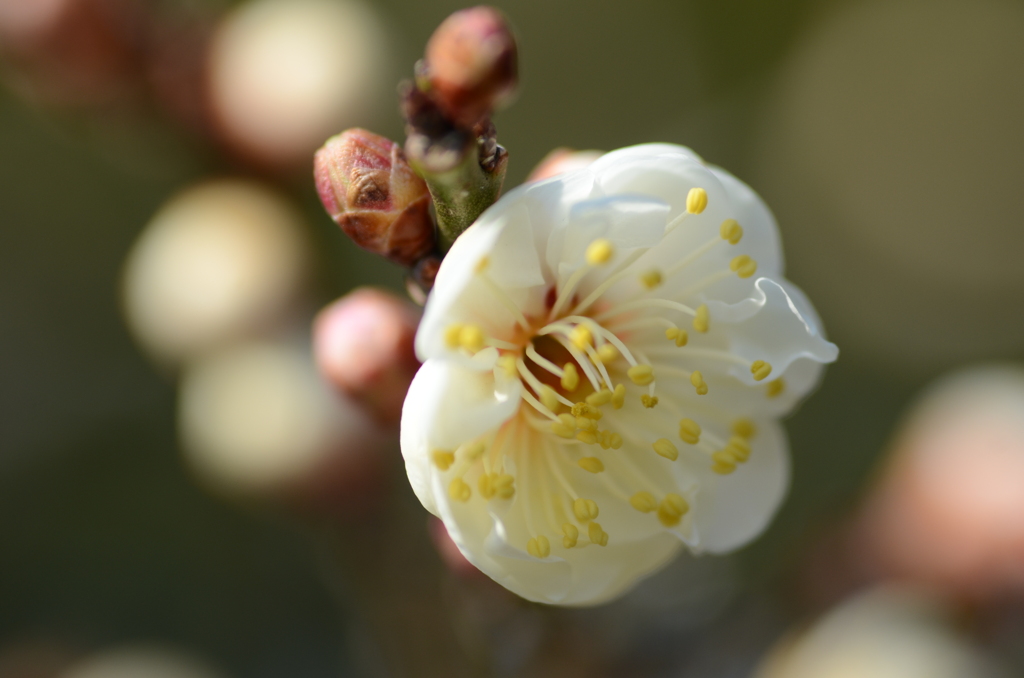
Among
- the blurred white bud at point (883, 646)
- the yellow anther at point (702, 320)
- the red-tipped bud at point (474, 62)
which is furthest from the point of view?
the blurred white bud at point (883, 646)

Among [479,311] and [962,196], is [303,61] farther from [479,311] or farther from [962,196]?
[962,196]

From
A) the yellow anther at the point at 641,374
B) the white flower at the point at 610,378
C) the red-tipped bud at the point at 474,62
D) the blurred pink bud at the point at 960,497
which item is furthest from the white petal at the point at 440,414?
the blurred pink bud at the point at 960,497

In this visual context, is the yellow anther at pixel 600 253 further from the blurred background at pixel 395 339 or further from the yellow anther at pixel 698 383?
the blurred background at pixel 395 339

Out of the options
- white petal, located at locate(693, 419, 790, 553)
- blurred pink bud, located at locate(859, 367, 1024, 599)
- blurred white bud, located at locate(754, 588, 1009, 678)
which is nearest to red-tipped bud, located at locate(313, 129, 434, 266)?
white petal, located at locate(693, 419, 790, 553)


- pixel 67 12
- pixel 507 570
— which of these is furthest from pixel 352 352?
pixel 67 12

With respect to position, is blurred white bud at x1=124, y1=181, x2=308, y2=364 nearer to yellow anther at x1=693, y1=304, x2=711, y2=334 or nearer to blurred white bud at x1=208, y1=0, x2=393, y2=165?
blurred white bud at x1=208, y1=0, x2=393, y2=165
